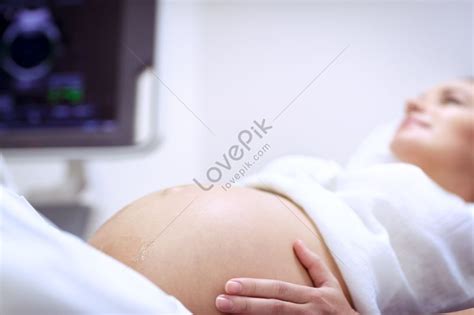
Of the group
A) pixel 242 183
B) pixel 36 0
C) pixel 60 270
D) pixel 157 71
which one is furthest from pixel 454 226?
pixel 36 0

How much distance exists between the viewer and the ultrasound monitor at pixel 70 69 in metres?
1.03

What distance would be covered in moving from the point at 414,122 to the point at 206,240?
463mm

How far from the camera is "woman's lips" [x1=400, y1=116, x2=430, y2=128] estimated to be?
2.56ft

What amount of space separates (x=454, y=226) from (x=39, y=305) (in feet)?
1.49

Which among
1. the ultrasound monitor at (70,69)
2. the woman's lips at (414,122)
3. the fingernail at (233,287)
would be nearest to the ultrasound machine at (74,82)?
the ultrasound monitor at (70,69)

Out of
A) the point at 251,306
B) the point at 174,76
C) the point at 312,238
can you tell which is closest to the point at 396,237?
the point at 312,238

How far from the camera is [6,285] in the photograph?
0.29 m

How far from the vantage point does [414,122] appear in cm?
79

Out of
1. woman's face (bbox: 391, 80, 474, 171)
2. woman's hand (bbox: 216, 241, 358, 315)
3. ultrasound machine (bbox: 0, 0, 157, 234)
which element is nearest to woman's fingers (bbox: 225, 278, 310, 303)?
woman's hand (bbox: 216, 241, 358, 315)

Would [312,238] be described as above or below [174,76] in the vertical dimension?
below

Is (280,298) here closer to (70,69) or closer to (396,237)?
(396,237)

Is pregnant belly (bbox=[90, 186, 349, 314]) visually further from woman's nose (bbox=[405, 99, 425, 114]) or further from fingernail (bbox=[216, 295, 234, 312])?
woman's nose (bbox=[405, 99, 425, 114])

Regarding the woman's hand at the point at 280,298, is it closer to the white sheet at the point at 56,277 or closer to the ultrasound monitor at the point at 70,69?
the white sheet at the point at 56,277

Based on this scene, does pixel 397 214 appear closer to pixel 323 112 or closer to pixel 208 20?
pixel 323 112
